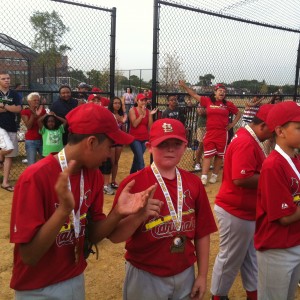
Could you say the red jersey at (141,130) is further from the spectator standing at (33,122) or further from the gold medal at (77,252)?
the gold medal at (77,252)

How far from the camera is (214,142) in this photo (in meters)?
7.04

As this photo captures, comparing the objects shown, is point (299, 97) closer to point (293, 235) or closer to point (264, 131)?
point (264, 131)

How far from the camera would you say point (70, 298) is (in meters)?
1.79

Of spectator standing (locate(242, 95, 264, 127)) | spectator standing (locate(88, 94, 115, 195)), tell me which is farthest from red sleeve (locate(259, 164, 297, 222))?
spectator standing (locate(242, 95, 264, 127))

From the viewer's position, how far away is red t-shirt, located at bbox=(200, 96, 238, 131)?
680cm

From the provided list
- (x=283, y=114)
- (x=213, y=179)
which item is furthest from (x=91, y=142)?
(x=213, y=179)

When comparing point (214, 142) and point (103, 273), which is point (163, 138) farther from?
point (214, 142)

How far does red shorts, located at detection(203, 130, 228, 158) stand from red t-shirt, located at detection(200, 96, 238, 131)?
0.11 m

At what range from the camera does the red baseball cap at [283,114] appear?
2252mm

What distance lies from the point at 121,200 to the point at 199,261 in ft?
2.30

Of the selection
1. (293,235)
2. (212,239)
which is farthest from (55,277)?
(212,239)

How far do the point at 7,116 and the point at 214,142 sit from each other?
157 inches

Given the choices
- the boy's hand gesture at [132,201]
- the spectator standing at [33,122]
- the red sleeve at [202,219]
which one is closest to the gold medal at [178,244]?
the red sleeve at [202,219]

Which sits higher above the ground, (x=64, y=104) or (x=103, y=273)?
(x=64, y=104)
